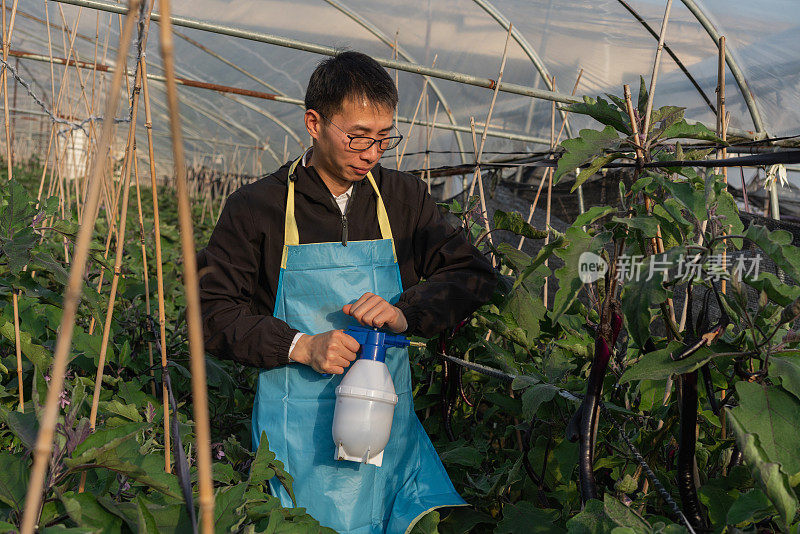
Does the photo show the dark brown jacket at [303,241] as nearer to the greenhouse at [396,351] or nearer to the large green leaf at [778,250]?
the greenhouse at [396,351]

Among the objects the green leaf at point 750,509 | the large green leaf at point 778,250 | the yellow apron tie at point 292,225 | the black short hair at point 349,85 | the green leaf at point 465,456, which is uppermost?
the black short hair at point 349,85

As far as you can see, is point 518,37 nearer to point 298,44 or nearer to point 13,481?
point 298,44

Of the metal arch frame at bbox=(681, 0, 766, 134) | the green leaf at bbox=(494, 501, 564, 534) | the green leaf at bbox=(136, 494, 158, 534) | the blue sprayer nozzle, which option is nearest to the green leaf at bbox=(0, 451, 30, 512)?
the green leaf at bbox=(136, 494, 158, 534)

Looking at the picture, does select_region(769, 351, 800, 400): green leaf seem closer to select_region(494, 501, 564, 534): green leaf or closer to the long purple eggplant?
the long purple eggplant

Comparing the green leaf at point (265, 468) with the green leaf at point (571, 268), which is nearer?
the green leaf at point (571, 268)

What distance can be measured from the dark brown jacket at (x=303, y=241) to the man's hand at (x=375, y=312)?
0.06 m

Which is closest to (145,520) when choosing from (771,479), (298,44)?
(771,479)

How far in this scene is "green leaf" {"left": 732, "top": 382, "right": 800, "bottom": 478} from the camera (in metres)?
0.87

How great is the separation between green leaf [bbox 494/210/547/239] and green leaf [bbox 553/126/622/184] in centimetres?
31

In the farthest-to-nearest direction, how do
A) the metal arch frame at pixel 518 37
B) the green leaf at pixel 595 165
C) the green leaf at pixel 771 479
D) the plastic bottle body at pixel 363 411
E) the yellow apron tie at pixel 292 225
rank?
the metal arch frame at pixel 518 37 < the yellow apron tie at pixel 292 225 < the plastic bottle body at pixel 363 411 < the green leaf at pixel 595 165 < the green leaf at pixel 771 479

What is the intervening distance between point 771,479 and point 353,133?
1.09m

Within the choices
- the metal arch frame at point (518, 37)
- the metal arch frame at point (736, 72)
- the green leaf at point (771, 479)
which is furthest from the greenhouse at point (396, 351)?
the metal arch frame at point (518, 37)

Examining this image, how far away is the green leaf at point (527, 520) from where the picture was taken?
4.37ft

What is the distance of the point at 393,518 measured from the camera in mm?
1563
